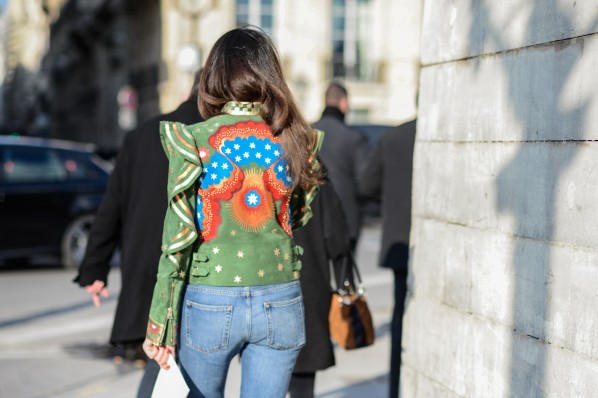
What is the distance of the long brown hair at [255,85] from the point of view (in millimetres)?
3320

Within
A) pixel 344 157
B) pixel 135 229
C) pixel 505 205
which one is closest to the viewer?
pixel 505 205

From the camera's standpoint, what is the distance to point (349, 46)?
32.0m

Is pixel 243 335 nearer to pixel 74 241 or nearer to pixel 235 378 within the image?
Answer: pixel 235 378

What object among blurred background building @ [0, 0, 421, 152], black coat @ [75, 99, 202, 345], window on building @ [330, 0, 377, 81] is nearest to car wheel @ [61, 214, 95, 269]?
black coat @ [75, 99, 202, 345]

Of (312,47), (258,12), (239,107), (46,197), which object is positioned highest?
(258,12)

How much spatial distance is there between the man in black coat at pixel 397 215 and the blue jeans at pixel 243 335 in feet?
7.67

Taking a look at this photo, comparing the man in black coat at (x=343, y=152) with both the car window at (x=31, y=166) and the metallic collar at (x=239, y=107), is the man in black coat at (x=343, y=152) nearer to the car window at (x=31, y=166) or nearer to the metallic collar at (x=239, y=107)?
the metallic collar at (x=239, y=107)

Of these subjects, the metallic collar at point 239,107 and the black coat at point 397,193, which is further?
the black coat at point 397,193

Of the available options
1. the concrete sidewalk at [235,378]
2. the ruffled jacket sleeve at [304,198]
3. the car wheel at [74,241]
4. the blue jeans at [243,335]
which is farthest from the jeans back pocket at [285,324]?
the car wheel at [74,241]

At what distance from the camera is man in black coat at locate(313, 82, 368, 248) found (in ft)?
23.9

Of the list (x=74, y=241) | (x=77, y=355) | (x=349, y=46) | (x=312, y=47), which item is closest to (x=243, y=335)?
(x=77, y=355)

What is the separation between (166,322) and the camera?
10.4 feet

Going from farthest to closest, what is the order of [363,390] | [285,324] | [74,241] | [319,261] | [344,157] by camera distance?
1. [74,241]
2. [344,157]
3. [363,390]
4. [319,261]
5. [285,324]

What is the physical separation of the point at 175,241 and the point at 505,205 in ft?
4.18
